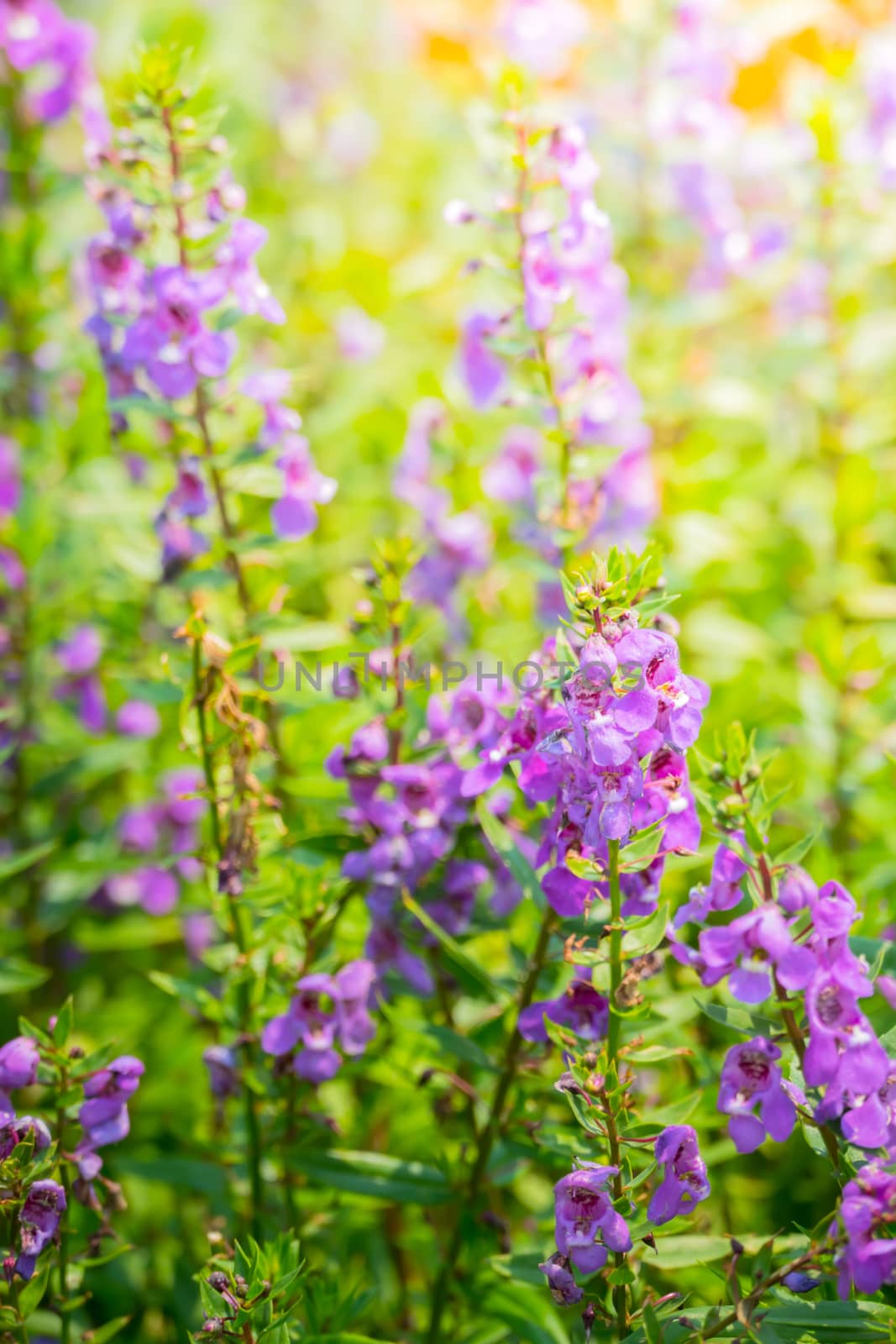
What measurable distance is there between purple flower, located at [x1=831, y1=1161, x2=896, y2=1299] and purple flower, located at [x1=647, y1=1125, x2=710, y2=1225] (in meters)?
0.20

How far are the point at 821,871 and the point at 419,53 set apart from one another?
7.96m

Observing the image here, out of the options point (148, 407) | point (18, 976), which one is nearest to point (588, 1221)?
point (18, 976)

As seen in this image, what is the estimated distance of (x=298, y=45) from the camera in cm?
639

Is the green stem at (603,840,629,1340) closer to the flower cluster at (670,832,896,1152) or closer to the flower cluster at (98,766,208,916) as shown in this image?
the flower cluster at (670,832,896,1152)

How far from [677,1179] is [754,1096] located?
0.55ft

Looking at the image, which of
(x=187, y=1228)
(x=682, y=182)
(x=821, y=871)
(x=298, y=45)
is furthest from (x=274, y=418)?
(x=298, y=45)

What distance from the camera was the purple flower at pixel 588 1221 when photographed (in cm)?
145

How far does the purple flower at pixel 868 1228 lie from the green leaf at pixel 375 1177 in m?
0.79

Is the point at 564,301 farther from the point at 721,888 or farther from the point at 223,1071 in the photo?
the point at 223,1071

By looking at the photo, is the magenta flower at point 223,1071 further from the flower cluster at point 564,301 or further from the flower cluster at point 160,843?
the flower cluster at point 564,301

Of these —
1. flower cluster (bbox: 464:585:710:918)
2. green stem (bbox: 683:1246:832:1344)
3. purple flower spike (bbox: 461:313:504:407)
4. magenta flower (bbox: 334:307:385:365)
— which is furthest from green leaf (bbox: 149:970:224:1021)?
magenta flower (bbox: 334:307:385:365)

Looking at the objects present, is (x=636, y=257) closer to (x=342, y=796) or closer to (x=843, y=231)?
(x=843, y=231)

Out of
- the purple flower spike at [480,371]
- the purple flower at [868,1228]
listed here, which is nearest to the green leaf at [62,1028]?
the purple flower at [868,1228]

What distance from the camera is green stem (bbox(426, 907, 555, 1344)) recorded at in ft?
6.10
